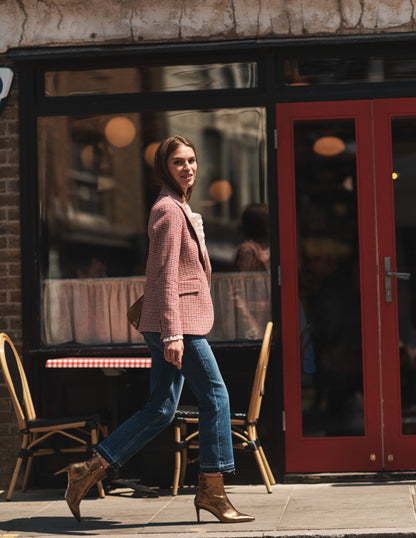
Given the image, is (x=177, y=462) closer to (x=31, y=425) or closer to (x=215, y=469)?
(x=31, y=425)

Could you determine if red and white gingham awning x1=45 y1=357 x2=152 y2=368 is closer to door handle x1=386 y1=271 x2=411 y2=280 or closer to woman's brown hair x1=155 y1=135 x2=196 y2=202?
woman's brown hair x1=155 y1=135 x2=196 y2=202

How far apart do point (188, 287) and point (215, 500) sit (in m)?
1.22

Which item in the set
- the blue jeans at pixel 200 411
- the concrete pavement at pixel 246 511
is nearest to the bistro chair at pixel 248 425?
the concrete pavement at pixel 246 511

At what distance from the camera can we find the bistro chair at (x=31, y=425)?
21.8 ft

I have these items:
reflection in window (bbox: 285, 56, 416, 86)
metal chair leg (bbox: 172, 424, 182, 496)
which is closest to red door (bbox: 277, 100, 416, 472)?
reflection in window (bbox: 285, 56, 416, 86)

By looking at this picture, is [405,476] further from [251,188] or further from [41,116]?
[41,116]

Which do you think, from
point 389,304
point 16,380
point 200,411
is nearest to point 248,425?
point 200,411

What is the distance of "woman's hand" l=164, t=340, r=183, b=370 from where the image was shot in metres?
5.24

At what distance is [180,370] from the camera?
559 centimetres

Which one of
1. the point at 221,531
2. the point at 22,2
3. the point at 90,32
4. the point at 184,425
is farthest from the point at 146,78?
the point at 221,531

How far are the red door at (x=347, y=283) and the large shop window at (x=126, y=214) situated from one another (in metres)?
0.26

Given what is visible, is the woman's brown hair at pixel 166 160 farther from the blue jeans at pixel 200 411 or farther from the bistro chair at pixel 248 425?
the bistro chair at pixel 248 425

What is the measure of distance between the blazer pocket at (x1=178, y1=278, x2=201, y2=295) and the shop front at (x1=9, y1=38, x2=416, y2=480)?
1697 mm

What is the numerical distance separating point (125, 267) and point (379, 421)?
2.21 meters
